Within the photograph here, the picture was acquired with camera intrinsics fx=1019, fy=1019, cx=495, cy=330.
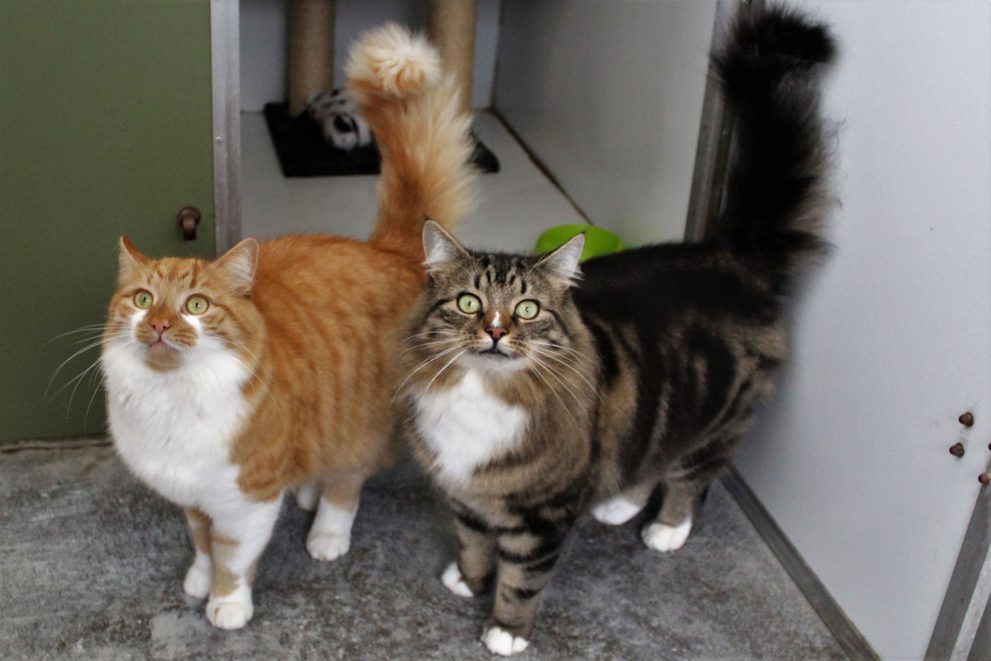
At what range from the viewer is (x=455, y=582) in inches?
76.0

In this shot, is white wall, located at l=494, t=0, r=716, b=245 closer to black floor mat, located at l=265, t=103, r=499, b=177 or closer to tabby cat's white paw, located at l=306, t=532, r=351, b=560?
black floor mat, located at l=265, t=103, r=499, b=177

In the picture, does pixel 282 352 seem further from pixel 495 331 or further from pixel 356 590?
pixel 356 590

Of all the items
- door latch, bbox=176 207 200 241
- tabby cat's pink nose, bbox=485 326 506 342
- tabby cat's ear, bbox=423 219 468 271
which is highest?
tabby cat's ear, bbox=423 219 468 271

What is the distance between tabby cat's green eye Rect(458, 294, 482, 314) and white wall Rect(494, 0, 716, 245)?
99 cm

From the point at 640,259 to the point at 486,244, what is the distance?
1.02 m

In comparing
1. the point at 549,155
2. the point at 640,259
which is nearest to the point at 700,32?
the point at 640,259

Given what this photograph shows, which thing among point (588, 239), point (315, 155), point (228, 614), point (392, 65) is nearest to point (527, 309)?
point (392, 65)

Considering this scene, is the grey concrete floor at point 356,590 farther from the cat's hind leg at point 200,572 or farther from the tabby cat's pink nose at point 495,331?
the tabby cat's pink nose at point 495,331

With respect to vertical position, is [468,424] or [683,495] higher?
[468,424]

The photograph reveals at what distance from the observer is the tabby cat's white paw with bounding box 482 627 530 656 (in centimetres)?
178

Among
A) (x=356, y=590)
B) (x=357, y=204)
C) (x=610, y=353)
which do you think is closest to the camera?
(x=610, y=353)

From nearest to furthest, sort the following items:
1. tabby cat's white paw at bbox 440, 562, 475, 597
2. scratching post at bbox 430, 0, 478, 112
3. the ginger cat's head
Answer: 1. the ginger cat's head
2. tabby cat's white paw at bbox 440, 562, 475, 597
3. scratching post at bbox 430, 0, 478, 112

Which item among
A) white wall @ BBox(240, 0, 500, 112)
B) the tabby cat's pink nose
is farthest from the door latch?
white wall @ BBox(240, 0, 500, 112)

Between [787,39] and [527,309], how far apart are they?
721 millimetres
